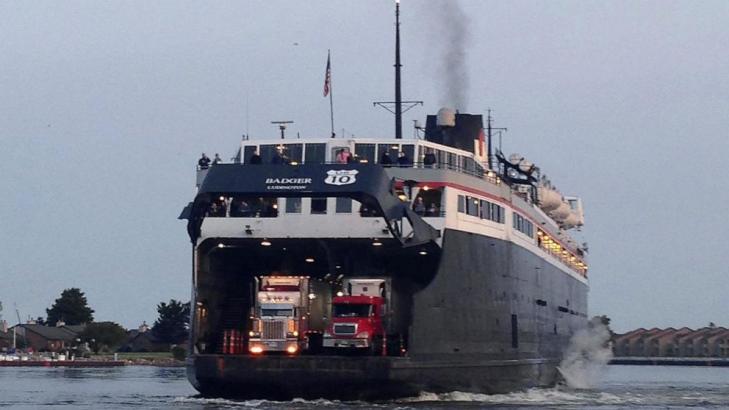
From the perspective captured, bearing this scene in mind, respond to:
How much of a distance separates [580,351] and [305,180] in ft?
101

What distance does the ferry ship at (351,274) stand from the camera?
123 feet

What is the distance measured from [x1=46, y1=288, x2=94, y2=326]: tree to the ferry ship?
443 ft

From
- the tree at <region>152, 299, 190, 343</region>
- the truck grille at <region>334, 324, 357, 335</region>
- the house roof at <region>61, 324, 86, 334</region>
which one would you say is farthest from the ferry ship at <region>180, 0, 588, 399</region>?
the house roof at <region>61, 324, 86, 334</region>

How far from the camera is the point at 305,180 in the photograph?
36781mm

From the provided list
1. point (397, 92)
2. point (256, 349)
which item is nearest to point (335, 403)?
point (256, 349)

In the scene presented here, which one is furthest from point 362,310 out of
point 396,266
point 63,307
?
point 63,307

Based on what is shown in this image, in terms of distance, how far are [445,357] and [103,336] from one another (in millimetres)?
115848

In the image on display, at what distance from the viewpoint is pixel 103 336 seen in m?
150

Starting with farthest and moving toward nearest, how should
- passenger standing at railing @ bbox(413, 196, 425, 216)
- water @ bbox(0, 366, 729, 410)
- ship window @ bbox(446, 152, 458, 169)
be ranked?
ship window @ bbox(446, 152, 458, 169) < passenger standing at railing @ bbox(413, 196, 425, 216) < water @ bbox(0, 366, 729, 410)

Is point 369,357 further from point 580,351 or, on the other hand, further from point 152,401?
point 580,351

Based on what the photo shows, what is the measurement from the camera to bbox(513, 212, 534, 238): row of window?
4716cm

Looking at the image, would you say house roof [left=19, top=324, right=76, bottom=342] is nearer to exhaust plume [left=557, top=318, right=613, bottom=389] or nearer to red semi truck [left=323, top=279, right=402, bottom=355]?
exhaust plume [left=557, top=318, right=613, bottom=389]

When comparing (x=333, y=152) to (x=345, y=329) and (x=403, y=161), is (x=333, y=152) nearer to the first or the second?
(x=403, y=161)

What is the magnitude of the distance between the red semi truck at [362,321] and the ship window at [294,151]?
4414mm
